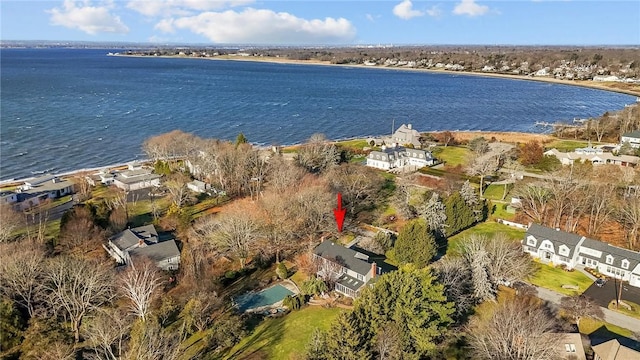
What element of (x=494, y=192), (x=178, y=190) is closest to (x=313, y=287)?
(x=178, y=190)

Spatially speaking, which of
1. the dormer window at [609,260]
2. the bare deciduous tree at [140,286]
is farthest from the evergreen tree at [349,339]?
the dormer window at [609,260]

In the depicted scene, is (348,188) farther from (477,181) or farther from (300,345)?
(300,345)

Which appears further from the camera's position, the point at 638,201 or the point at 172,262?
the point at 638,201

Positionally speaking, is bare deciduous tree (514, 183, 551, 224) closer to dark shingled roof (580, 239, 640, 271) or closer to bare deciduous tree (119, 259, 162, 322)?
dark shingled roof (580, 239, 640, 271)

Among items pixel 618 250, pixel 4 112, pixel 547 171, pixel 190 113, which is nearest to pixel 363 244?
pixel 618 250

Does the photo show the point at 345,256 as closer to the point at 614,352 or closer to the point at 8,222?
the point at 614,352

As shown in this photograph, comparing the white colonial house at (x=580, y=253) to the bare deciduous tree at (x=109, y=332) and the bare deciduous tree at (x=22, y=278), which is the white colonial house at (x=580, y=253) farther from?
the bare deciduous tree at (x=22, y=278)

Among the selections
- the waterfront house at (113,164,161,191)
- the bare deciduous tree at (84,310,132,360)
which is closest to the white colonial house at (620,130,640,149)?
the waterfront house at (113,164,161,191)
